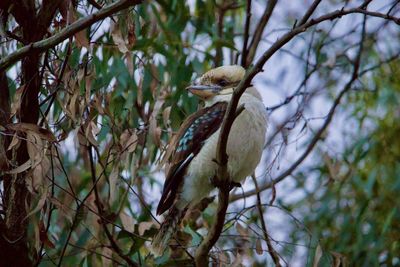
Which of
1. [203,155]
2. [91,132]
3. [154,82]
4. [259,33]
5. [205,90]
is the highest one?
[259,33]

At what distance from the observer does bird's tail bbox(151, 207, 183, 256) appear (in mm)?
2787

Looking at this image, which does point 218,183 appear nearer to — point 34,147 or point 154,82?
point 34,147

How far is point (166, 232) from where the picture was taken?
111 inches

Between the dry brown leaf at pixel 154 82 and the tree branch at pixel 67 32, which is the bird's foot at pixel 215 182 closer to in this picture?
the tree branch at pixel 67 32

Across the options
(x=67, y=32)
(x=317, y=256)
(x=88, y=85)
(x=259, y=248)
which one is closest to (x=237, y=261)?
(x=259, y=248)

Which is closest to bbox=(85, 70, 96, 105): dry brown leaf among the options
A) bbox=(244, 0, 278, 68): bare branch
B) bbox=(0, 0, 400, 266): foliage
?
bbox=(0, 0, 400, 266): foliage

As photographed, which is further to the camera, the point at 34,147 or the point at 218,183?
the point at 218,183

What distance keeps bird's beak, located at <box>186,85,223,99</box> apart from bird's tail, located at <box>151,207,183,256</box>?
1.39 feet

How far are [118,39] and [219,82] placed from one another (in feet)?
2.07

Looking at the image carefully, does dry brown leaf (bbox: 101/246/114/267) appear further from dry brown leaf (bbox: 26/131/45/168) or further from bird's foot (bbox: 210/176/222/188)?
dry brown leaf (bbox: 26/131/45/168)

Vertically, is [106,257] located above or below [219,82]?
below

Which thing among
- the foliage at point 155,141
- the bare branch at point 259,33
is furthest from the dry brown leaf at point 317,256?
the bare branch at point 259,33

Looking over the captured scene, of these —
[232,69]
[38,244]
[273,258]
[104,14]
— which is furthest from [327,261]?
[104,14]

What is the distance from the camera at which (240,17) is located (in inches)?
179
